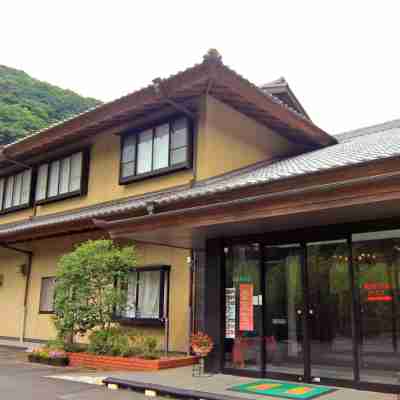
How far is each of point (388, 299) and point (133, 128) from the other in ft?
25.1

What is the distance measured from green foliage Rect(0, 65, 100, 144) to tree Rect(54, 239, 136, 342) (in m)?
24.4

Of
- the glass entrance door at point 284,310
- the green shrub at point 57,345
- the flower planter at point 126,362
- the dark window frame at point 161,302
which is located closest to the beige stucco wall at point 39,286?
the dark window frame at point 161,302

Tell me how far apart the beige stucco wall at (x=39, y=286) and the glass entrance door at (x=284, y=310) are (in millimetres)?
2598

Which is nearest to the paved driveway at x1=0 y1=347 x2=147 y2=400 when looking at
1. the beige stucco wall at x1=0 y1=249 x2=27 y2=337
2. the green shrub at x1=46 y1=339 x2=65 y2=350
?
the green shrub at x1=46 y1=339 x2=65 y2=350

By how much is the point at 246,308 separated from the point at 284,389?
164 centimetres

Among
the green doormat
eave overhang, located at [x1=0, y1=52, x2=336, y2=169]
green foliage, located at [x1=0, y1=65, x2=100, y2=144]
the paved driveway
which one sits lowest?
the paved driveway

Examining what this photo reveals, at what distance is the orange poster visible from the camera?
7820 mm

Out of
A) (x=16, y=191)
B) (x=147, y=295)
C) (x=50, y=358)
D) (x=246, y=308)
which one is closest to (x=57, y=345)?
(x=50, y=358)

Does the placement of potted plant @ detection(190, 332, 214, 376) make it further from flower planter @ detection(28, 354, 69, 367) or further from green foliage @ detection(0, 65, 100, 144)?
green foliage @ detection(0, 65, 100, 144)

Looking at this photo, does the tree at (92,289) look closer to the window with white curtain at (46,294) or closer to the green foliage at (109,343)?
the green foliage at (109,343)

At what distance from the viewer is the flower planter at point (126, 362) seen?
8.29m

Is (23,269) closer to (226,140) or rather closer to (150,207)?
(150,207)

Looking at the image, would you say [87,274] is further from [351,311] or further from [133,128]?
[351,311]

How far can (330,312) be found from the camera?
22.6ft
